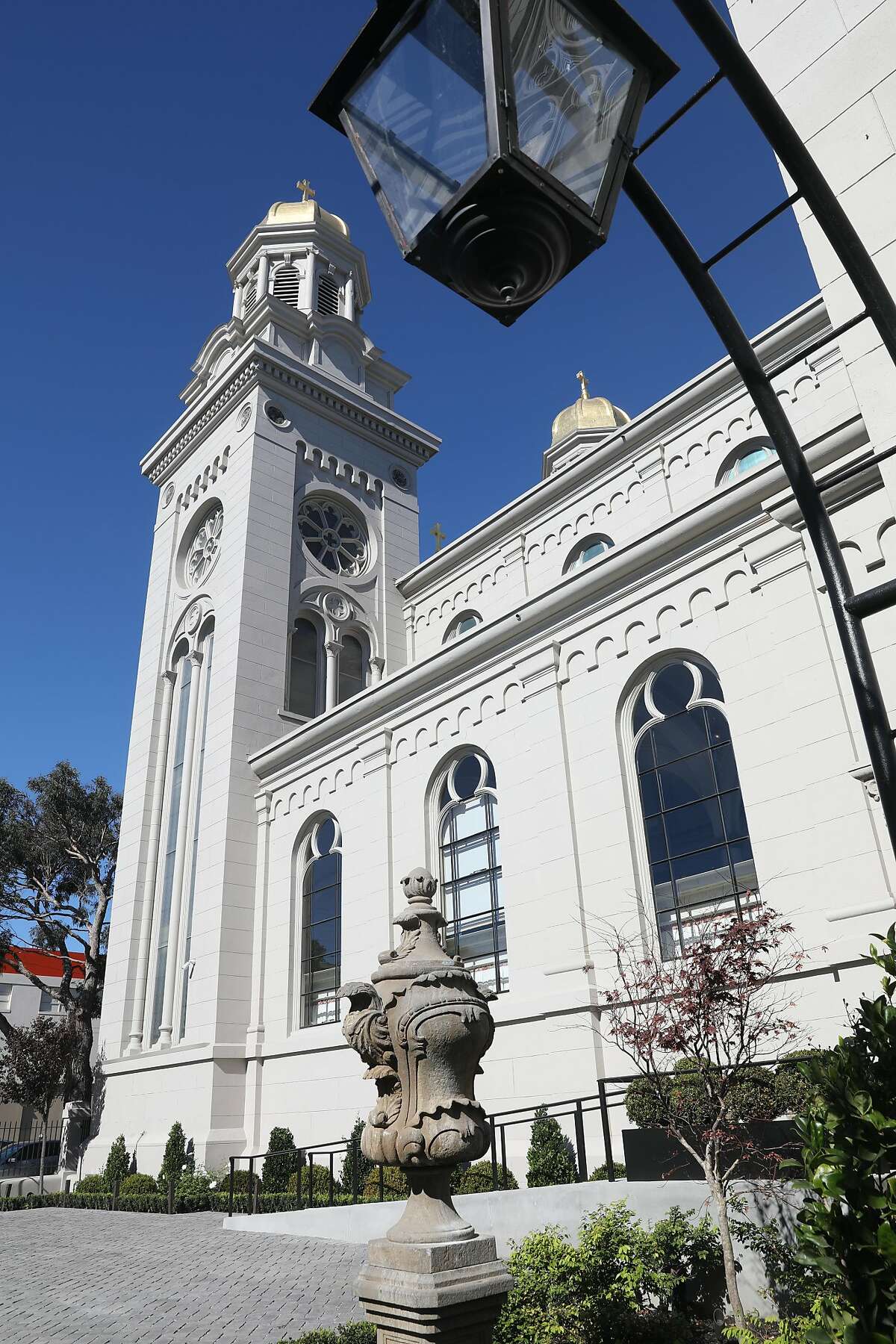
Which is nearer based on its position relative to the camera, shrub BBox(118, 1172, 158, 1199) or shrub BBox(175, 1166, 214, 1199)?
shrub BBox(175, 1166, 214, 1199)

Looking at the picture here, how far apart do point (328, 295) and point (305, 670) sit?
15.4m

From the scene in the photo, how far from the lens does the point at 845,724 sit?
11422 millimetres

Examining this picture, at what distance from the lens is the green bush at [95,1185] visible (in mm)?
20453

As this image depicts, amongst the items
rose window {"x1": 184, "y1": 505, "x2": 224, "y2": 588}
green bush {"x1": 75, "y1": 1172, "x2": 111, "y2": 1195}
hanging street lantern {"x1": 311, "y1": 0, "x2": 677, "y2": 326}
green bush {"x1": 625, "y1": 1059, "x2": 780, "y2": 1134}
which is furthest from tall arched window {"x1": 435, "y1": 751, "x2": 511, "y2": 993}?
hanging street lantern {"x1": 311, "y1": 0, "x2": 677, "y2": 326}

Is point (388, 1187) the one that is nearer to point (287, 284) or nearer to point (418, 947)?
point (418, 947)

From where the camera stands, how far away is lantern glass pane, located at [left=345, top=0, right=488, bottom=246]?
2.35 m

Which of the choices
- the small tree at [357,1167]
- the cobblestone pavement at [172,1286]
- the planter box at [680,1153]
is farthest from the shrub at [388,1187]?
the planter box at [680,1153]

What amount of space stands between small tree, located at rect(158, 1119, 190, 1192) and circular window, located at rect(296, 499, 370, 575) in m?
15.4

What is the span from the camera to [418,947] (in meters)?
5.88

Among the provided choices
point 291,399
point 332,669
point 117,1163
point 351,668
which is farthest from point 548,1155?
point 291,399

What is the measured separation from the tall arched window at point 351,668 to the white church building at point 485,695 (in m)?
0.17

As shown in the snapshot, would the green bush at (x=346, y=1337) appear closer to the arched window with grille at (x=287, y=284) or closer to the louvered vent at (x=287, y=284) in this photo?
the arched window with grille at (x=287, y=284)

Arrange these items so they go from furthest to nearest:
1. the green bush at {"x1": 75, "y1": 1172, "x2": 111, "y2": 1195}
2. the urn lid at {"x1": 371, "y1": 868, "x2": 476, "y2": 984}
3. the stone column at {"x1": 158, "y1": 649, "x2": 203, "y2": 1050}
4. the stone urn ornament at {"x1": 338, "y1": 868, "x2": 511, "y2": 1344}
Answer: the stone column at {"x1": 158, "y1": 649, "x2": 203, "y2": 1050}
the green bush at {"x1": 75, "y1": 1172, "x2": 111, "y2": 1195}
the urn lid at {"x1": 371, "y1": 868, "x2": 476, "y2": 984}
the stone urn ornament at {"x1": 338, "y1": 868, "x2": 511, "y2": 1344}

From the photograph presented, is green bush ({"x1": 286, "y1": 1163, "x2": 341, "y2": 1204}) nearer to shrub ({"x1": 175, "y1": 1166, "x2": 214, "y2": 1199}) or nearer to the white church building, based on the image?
the white church building
